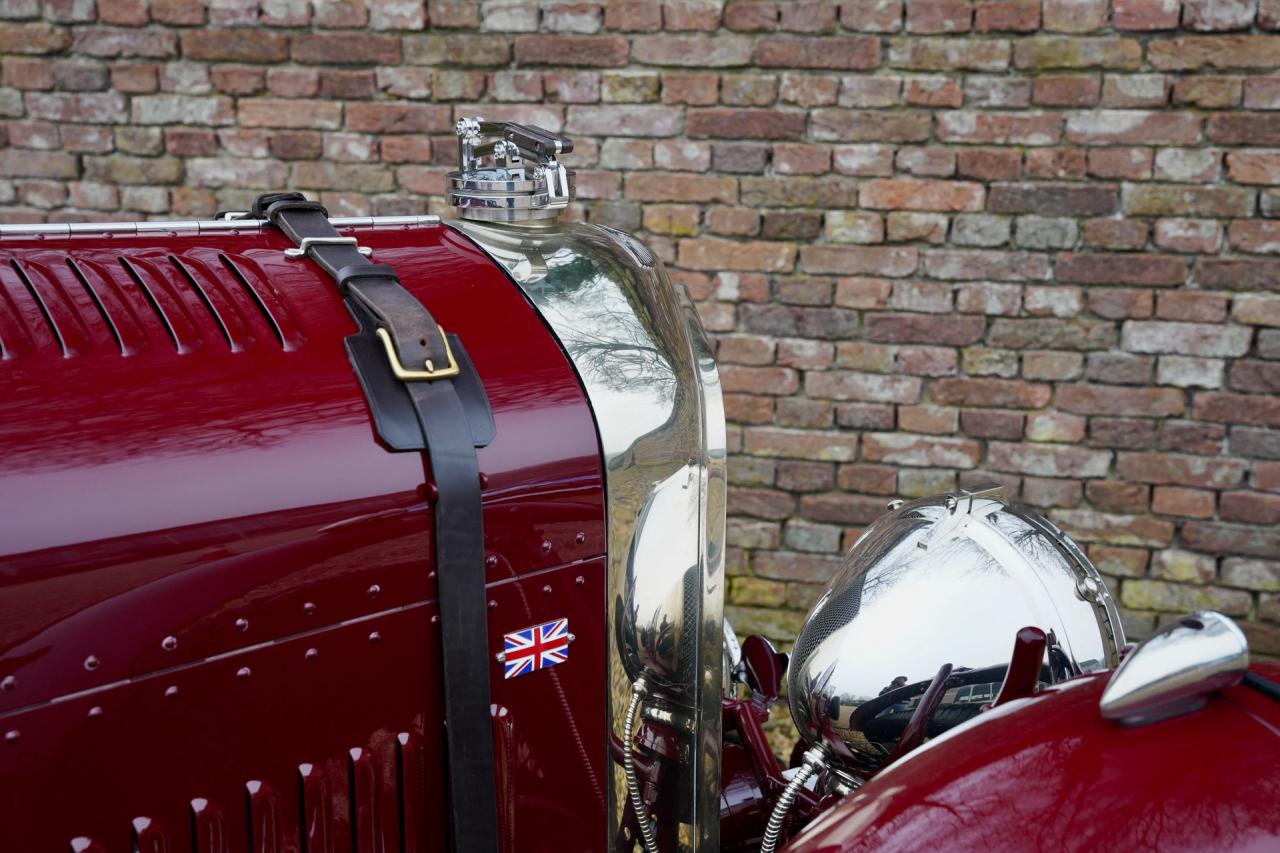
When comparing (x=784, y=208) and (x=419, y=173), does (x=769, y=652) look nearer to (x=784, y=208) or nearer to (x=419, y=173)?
(x=784, y=208)

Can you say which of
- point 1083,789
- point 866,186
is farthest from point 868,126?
point 1083,789

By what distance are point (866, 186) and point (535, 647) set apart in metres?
2.24

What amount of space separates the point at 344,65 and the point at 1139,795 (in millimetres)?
3015

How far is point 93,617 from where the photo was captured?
0.97 metres

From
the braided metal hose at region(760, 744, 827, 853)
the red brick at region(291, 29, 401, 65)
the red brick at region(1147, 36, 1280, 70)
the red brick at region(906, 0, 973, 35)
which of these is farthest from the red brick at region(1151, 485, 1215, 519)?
the red brick at region(291, 29, 401, 65)

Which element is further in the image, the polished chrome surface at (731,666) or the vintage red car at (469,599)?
the polished chrome surface at (731,666)

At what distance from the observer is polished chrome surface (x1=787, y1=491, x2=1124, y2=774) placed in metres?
1.38

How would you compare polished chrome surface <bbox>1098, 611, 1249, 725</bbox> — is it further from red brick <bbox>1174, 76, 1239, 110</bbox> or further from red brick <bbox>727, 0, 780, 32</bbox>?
red brick <bbox>727, 0, 780, 32</bbox>

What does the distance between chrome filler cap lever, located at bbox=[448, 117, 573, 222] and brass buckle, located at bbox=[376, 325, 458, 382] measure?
395mm

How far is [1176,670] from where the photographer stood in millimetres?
1026

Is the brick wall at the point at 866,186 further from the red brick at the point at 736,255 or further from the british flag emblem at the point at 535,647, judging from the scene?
the british flag emblem at the point at 535,647

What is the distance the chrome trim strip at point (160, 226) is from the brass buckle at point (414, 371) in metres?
0.42

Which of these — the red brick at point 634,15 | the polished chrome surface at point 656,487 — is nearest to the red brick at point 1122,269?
the red brick at point 634,15

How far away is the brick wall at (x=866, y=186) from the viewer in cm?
296
